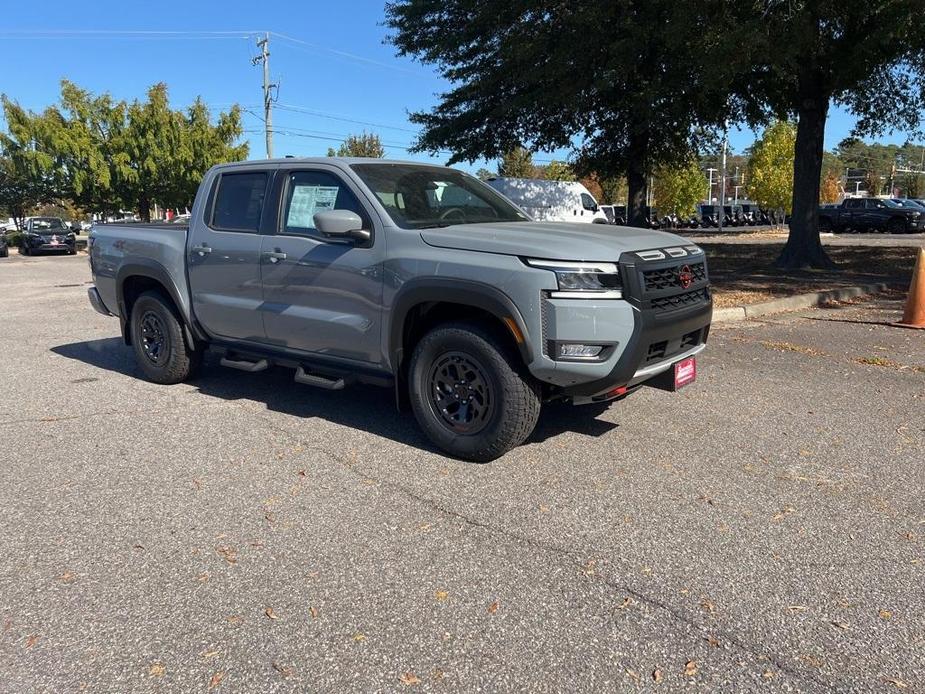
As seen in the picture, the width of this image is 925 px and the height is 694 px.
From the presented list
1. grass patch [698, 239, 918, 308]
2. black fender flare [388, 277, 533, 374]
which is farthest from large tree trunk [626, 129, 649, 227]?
black fender flare [388, 277, 533, 374]

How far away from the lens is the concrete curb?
9914mm

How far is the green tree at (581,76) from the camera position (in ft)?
42.3

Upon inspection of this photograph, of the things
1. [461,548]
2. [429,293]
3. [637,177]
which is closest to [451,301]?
[429,293]

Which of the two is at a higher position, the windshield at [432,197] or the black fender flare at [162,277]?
the windshield at [432,197]

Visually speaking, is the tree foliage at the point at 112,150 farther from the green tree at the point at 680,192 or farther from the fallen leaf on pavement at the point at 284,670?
the fallen leaf on pavement at the point at 284,670

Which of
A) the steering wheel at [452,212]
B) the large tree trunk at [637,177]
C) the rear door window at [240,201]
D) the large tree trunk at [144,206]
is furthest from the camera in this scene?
the large tree trunk at [144,206]

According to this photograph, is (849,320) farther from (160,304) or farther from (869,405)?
(160,304)

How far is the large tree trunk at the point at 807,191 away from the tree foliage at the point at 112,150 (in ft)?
95.8

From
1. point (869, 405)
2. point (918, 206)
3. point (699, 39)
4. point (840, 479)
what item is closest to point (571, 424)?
point (840, 479)

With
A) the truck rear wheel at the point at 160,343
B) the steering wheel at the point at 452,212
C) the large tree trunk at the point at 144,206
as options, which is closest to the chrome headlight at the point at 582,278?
the steering wheel at the point at 452,212

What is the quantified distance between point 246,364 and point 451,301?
217 centimetres

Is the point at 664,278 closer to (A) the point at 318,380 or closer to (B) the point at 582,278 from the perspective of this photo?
(B) the point at 582,278

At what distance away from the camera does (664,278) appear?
4.52m

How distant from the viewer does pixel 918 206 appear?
36.8 meters
